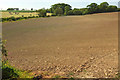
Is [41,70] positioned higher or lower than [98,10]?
lower

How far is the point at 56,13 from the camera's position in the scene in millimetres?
92688

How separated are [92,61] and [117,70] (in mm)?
2514

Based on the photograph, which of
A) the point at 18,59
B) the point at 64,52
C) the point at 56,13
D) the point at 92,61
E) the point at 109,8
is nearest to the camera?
the point at 92,61

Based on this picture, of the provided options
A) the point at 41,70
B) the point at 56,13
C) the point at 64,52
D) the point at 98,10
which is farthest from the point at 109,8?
the point at 41,70

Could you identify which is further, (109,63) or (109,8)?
(109,8)

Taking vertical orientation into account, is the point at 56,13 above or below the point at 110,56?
above

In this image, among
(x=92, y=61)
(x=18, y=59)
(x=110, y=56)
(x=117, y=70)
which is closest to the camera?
(x=117, y=70)

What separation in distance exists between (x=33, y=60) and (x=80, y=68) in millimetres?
5182

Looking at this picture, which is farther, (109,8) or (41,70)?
(109,8)

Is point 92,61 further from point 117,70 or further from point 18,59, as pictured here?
point 18,59

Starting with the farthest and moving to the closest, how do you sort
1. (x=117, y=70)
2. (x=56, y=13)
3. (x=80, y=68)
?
A: (x=56, y=13)
(x=80, y=68)
(x=117, y=70)

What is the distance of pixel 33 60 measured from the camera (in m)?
12.8

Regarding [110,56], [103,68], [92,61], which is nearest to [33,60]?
[92,61]

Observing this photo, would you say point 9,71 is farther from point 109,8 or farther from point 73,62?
point 109,8
